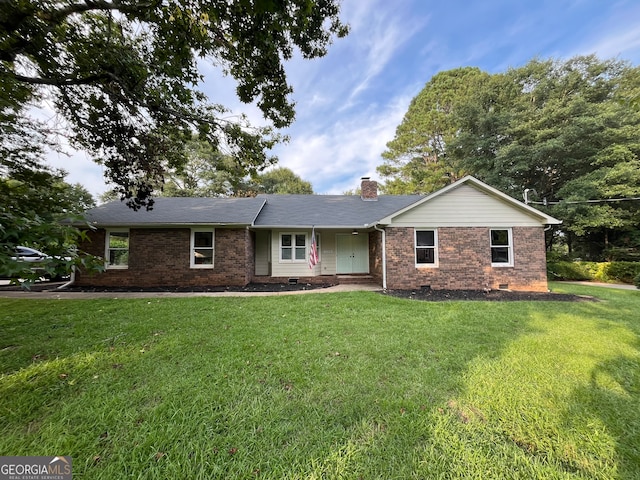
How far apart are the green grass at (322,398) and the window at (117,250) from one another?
18.6ft

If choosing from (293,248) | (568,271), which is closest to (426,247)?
(293,248)

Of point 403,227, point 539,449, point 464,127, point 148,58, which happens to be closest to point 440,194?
point 403,227

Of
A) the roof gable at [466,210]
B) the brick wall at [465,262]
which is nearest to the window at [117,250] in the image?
the brick wall at [465,262]

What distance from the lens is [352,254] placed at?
517 inches

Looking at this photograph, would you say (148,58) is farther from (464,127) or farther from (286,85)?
(464,127)

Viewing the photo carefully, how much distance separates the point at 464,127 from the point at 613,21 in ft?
51.0

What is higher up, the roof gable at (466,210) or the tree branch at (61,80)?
the tree branch at (61,80)

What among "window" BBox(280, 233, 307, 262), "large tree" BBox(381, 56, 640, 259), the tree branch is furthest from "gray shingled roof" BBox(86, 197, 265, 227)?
"large tree" BBox(381, 56, 640, 259)

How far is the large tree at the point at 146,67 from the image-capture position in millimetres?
5539

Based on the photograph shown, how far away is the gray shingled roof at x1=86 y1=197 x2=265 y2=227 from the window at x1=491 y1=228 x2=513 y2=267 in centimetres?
1019

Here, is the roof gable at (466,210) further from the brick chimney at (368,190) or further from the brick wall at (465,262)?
the brick chimney at (368,190)

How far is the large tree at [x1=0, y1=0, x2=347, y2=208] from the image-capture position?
5539mm

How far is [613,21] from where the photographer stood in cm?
715

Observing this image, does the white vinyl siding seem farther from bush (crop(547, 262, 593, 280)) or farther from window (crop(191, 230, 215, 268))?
bush (crop(547, 262, 593, 280))
